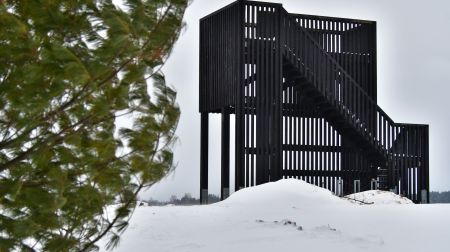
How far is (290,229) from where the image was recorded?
10.2 metres

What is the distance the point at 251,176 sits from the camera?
19.4 m

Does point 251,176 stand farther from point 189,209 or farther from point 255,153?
point 189,209

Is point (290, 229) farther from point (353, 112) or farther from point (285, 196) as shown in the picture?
point (353, 112)

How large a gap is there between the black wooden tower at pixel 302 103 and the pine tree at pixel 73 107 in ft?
42.8

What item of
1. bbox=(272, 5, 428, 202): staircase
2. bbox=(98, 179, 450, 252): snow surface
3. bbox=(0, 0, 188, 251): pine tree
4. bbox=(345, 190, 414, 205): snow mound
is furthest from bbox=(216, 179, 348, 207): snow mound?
bbox=(0, 0, 188, 251): pine tree

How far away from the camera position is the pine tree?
17.0ft

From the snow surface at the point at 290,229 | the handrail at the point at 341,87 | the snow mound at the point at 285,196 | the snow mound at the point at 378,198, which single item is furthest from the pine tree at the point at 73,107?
the handrail at the point at 341,87

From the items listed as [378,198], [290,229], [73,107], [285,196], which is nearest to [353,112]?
[378,198]

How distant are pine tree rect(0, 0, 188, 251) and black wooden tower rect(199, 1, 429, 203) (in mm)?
13050

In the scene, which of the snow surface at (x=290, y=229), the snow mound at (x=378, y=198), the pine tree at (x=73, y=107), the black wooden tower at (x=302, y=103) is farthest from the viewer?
the black wooden tower at (x=302, y=103)

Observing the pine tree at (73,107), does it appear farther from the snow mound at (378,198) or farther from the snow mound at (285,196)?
the snow mound at (378,198)

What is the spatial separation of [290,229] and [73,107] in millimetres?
5196

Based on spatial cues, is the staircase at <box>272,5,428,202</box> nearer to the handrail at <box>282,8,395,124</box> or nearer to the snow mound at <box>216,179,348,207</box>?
the handrail at <box>282,8,395,124</box>

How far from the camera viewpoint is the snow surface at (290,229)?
9.20 metres
